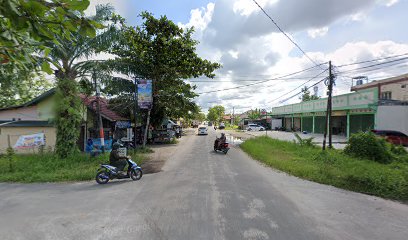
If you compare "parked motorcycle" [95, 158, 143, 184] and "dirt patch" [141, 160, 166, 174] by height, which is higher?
"parked motorcycle" [95, 158, 143, 184]

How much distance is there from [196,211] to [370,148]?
12398 millimetres

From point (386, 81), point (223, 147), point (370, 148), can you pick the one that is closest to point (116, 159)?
point (223, 147)

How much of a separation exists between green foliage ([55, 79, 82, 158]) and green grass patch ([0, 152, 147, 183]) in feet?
1.82

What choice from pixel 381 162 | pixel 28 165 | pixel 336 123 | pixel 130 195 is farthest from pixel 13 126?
pixel 336 123

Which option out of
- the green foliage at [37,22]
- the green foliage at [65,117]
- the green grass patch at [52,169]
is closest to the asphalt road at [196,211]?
the green grass patch at [52,169]

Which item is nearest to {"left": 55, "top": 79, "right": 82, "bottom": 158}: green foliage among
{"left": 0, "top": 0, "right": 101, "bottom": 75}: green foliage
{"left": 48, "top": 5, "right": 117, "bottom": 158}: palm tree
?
{"left": 48, "top": 5, "right": 117, "bottom": 158}: palm tree

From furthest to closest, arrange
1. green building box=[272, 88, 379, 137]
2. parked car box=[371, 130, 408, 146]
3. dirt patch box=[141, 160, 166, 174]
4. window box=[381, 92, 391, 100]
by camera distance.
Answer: window box=[381, 92, 391, 100] < green building box=[272, 88, 379, 137] < parked car box=[371, 130, 408, 146] < dirt patch box=[141, 160, 166, 174]

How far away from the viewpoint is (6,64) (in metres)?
2.51

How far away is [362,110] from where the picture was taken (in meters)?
24.6

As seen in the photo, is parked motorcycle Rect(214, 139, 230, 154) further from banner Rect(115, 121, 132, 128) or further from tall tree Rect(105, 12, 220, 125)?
banner Rect(115, 121, 132, 128)

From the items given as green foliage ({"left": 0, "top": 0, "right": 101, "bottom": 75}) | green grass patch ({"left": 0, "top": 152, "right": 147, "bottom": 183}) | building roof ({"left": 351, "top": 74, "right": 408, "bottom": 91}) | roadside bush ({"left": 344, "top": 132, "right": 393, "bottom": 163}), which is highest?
building roof ({"left": 351, "top": 74, "right": 408, "bottom": 91})

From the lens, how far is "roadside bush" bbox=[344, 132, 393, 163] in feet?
43.6

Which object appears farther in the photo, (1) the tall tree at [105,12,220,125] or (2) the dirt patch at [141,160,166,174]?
(1) the tall tree at [105,12,220,125]

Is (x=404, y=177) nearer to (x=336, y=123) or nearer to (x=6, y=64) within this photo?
(x=6, y=64)
